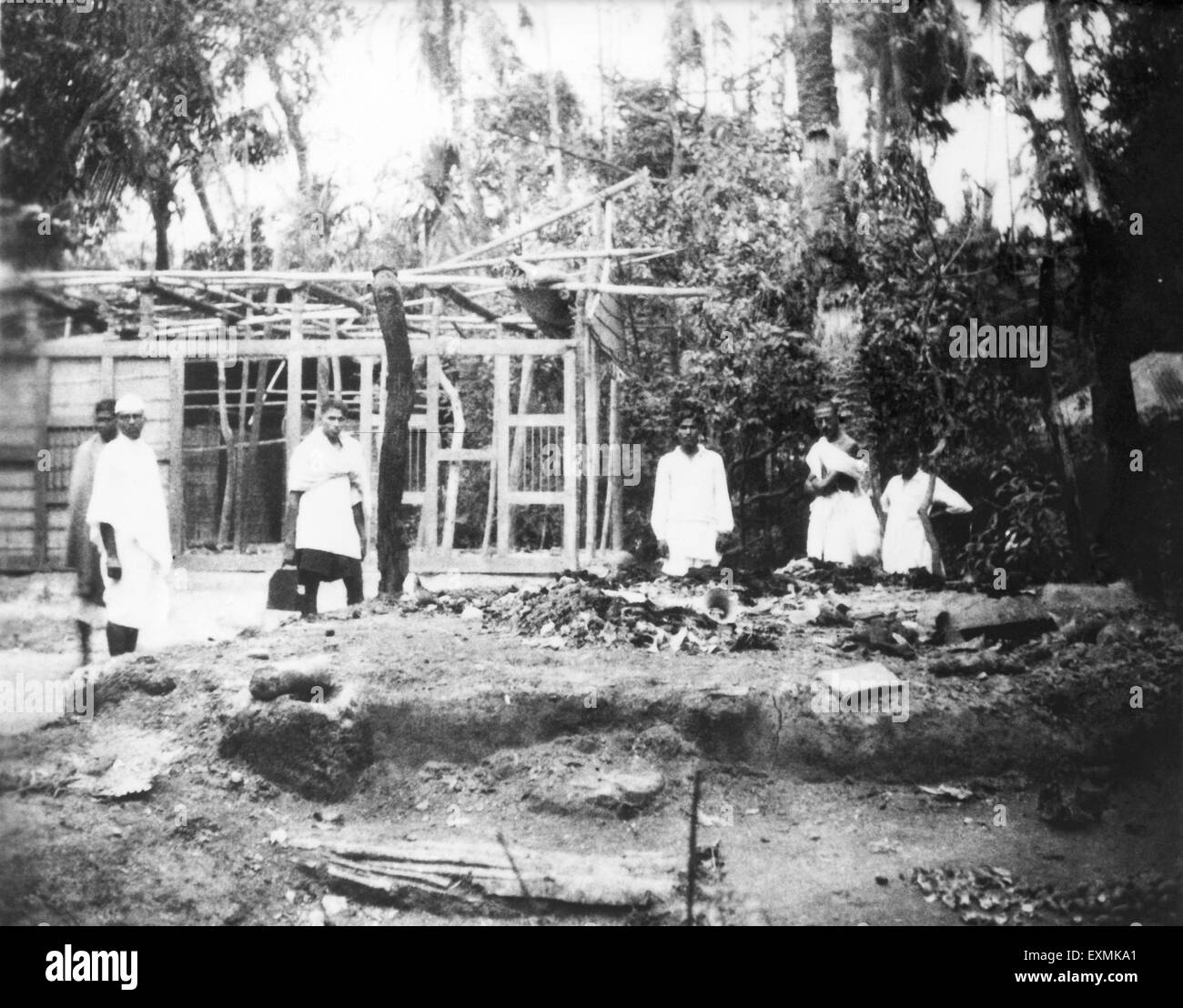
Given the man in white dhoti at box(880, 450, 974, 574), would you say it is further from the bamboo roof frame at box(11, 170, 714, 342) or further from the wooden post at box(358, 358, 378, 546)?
the wooden post at box(358, 358, 378, 546)

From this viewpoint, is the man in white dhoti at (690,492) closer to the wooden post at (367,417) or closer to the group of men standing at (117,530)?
the wooden post at (367,417)

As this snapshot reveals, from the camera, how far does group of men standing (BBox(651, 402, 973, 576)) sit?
5164mm

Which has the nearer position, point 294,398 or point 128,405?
point 128,405

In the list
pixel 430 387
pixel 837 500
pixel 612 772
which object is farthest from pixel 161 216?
pixel 837 500

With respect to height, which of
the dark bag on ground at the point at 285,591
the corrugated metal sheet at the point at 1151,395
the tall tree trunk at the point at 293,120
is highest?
the tall tree trunk at the point at 293,120

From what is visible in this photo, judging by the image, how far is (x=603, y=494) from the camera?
5352 mm

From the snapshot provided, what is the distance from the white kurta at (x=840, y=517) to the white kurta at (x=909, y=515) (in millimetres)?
75

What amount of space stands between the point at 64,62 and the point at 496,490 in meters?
2.73

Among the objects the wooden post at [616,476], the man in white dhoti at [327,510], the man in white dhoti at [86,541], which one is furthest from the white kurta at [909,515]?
the man in white dhoti at [86,541]

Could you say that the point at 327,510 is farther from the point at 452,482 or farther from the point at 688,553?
the point at 688,553

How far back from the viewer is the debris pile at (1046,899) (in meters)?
3.68

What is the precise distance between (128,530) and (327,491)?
3.15 ft

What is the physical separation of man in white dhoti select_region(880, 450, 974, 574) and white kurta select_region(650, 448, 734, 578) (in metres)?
0.79
